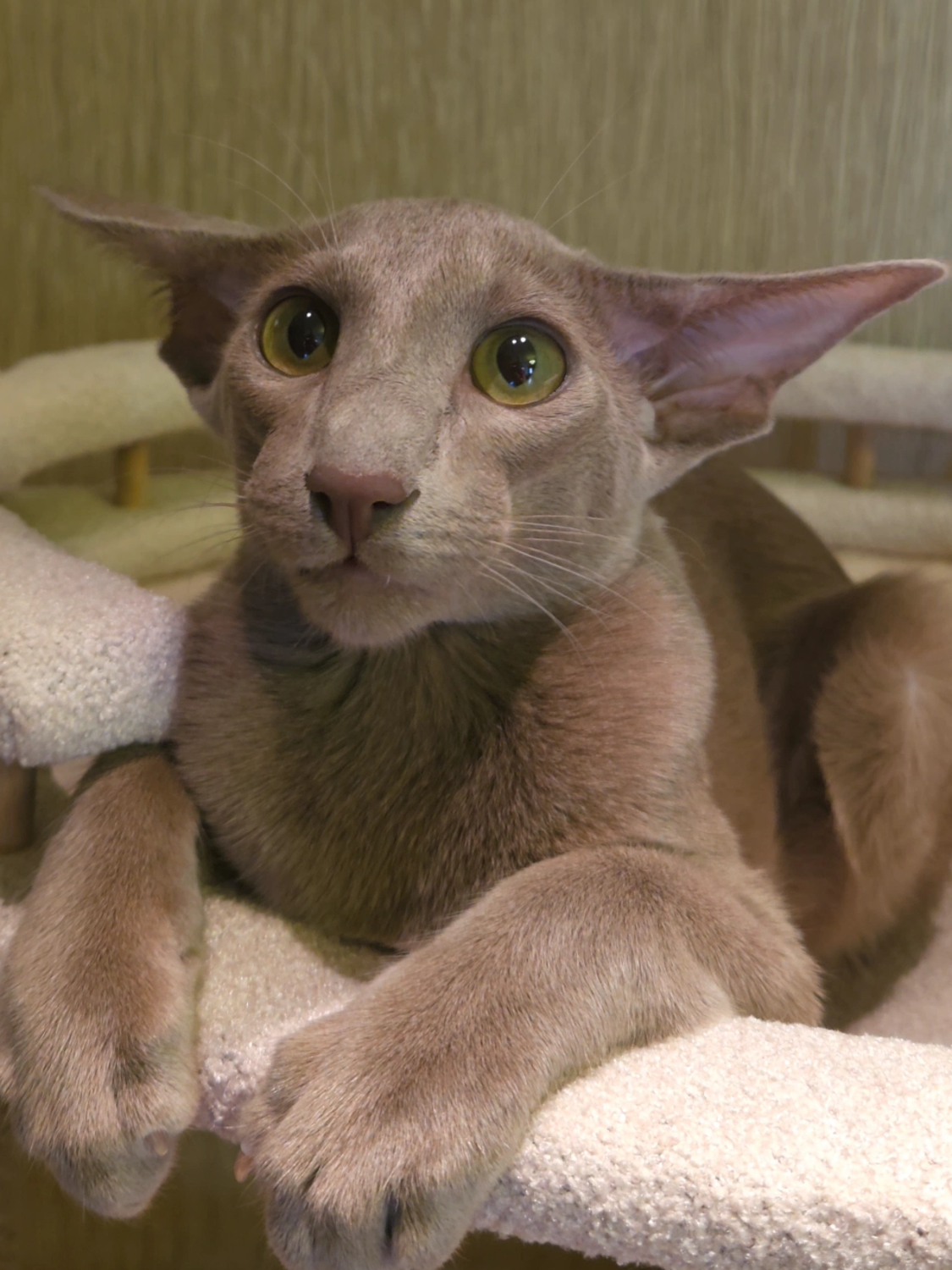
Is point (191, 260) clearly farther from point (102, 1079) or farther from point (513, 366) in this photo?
point (102, 1079)

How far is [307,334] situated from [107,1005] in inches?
19.2

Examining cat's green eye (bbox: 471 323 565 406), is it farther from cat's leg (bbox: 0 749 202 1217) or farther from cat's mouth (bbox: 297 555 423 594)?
cat's leg (bbox: 0 749 202 1217)

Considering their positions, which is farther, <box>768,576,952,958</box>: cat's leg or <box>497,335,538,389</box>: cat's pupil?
<box>768,576,952,958</box>: cat's leg

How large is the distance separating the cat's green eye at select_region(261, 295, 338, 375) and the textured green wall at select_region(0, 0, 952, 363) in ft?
2.23

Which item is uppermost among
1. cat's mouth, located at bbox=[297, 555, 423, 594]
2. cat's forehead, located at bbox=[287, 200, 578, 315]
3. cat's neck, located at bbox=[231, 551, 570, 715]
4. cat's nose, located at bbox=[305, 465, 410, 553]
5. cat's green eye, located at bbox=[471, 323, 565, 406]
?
cat's forehead, located at bbox=[287, 200, 578, 315]

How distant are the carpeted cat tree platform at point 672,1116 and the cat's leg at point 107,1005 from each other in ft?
0.14

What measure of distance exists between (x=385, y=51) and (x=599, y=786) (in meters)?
1.11

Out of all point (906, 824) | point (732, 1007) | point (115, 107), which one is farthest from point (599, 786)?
point (115, 107)

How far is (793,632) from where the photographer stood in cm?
143

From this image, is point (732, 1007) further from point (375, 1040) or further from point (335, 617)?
point (335, 617)

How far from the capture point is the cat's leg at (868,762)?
128 cm

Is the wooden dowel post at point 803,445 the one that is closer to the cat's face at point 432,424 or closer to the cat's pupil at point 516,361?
the cat's face at point 432,424

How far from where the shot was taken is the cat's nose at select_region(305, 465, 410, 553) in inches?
29.7

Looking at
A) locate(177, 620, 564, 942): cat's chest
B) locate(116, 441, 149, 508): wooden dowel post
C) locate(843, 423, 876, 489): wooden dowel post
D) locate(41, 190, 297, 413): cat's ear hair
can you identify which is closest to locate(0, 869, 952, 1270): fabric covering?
locate(177, 620, 564, 942): cat's chest
